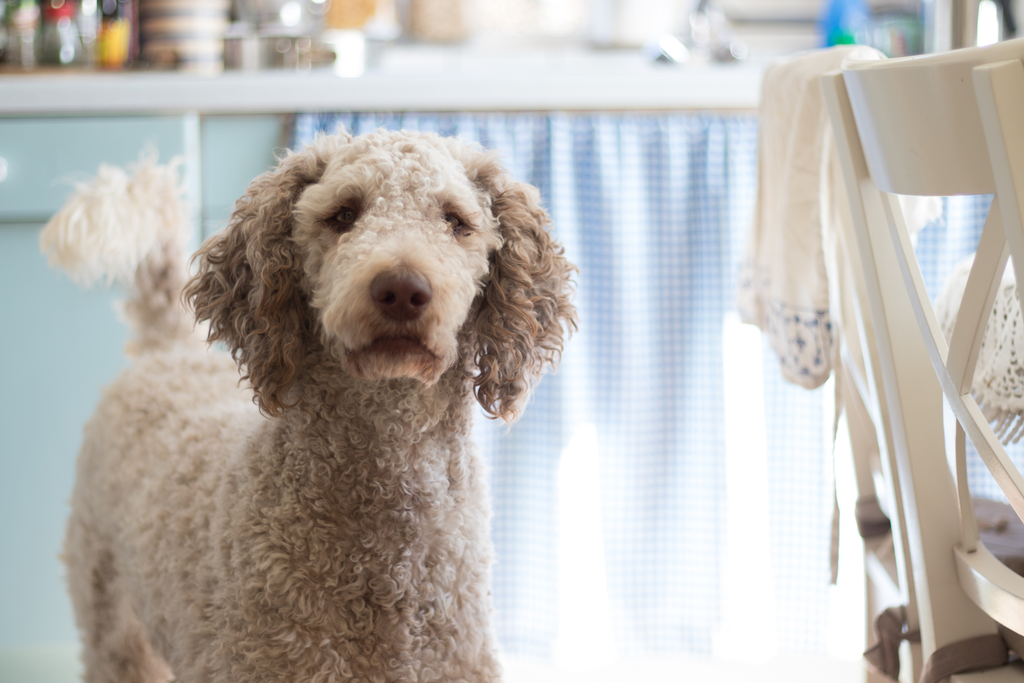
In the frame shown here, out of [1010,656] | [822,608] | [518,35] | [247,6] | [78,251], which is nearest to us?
[1010,656]

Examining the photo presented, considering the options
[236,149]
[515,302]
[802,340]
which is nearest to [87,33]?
[236,149]

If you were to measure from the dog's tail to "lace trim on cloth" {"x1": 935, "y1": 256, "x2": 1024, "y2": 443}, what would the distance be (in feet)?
3.29

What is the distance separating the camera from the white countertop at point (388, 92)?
4.87ft

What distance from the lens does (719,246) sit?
5.19ft

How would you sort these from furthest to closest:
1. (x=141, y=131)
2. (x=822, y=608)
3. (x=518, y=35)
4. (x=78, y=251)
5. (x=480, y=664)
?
(x=518, y=35) < (x=822, y=608) < (x=141, y=131) < (x=78, y=251) < (x=480, y=664)

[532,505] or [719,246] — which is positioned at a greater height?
[719,246]

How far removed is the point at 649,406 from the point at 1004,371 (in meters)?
0.84

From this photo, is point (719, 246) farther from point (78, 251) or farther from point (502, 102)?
point (78, 251)

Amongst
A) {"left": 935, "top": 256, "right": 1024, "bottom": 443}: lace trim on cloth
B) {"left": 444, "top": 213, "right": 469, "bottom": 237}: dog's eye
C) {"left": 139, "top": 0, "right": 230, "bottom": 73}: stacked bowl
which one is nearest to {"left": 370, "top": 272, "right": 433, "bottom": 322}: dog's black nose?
{"left": 444, "top": 213, "right": 469, "bottom": 237}: dog's eye

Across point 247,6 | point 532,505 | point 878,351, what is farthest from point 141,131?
point 878,351

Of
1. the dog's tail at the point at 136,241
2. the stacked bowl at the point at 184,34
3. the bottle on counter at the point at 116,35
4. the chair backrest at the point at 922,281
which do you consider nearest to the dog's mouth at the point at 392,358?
the chair backrest at the point at 922,281

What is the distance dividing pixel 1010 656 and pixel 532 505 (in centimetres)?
96

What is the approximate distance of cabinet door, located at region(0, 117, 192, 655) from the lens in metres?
1.50

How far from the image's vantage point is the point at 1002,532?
2.74 ft
